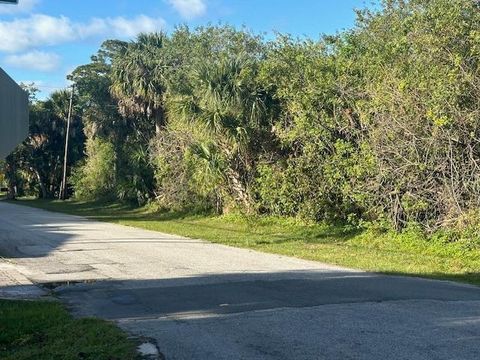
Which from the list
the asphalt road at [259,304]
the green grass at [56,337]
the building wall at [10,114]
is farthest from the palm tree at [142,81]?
the building wall at [10,114]

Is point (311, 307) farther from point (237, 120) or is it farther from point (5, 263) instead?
point (237, 120)

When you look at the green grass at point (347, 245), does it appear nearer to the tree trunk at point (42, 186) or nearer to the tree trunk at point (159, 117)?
the tree trunk at point (159, 117)

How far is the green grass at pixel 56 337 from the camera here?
5934 millimetres

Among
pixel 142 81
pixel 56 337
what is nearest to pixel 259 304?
pixel 56 337

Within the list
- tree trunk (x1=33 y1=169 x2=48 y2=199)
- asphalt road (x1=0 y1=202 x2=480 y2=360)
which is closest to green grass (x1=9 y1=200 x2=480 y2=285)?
asphalt road (x1=0 y1=202 x2=480 y2=360)

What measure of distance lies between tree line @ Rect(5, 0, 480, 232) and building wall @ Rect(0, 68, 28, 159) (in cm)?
1078

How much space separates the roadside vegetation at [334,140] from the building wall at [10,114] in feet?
28.5

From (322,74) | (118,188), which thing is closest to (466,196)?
(322,74)

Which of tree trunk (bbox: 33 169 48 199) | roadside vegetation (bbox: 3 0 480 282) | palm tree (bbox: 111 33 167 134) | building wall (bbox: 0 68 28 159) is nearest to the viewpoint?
building wall (bbox: 0 68 28 159)

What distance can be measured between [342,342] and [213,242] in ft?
39.1

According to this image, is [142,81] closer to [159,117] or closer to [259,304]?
[159,117]

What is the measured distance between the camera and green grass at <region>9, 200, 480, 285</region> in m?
12.8

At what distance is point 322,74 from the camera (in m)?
19.3

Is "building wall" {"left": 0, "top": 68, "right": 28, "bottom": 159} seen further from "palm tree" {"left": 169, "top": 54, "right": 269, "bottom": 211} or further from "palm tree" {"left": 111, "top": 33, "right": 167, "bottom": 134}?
"palm tree" {"left": 111, "top": 33, "right": 167, "bottom": 134}
